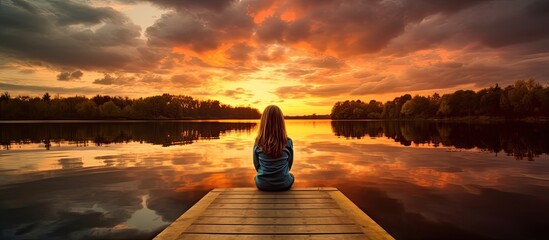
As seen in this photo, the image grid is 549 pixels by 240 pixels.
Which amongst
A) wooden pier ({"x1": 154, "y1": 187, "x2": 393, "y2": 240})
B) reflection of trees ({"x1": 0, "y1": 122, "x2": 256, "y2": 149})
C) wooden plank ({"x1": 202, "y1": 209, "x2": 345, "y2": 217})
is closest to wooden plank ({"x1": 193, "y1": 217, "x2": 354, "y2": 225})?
wooden pier ({"x1": 154, "y1": 187, "x2": 393, "y2": 240})

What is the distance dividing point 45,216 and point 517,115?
140262mm

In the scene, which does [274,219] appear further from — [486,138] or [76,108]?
[76,108]

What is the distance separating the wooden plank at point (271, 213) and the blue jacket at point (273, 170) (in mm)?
1532

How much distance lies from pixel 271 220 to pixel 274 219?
80mm

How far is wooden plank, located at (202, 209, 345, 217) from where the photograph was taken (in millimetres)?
6055

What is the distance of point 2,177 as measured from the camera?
45.8ft

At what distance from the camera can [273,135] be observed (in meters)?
7.34

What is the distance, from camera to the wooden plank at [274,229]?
5.17m

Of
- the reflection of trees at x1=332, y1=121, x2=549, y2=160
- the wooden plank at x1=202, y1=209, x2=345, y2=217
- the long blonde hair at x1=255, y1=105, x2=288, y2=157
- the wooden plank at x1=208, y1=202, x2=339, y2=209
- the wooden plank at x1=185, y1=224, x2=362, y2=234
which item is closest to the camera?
the wooden plank at x1=185, y1=224, x2=362, y2=234

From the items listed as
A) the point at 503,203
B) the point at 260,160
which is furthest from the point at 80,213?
the point at 503,203

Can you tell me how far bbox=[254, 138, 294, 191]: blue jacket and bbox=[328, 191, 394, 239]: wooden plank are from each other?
1.31 metres

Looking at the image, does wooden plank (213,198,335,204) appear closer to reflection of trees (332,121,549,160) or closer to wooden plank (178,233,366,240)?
wooden plank (178,233,366,240)

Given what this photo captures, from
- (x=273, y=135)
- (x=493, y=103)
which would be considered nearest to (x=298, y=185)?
(x=273, y=135)

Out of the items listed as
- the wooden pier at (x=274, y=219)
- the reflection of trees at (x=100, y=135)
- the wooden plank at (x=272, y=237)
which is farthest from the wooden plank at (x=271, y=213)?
the reflection of trees at (x=100, y=135)
